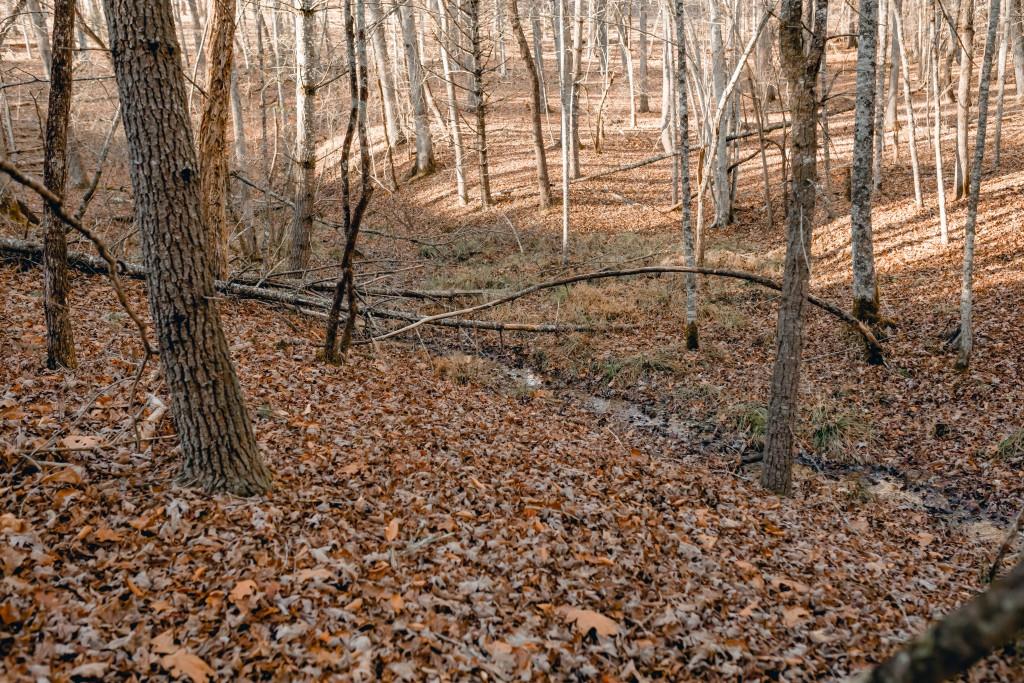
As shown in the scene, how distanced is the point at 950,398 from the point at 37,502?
1097 cm

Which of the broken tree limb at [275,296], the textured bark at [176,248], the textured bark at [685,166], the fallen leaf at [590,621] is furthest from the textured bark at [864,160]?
the textured bark at [176,248]

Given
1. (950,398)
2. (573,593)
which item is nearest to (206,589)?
(573,593)

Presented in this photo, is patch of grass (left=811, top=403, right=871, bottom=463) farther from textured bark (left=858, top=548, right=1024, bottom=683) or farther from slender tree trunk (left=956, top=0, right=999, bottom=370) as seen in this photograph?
textured bark (left=858, top=548, right=1024, bottom=683)

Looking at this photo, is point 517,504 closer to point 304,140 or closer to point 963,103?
point 304,140

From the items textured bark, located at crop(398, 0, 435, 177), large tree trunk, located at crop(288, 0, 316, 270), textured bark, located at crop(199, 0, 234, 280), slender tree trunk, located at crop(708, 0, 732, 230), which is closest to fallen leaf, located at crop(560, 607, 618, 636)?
textured bark, located at crop(199, 0, 234, 280)

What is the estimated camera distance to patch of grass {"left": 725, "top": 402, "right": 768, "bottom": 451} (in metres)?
9.16

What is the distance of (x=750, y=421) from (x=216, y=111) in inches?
357

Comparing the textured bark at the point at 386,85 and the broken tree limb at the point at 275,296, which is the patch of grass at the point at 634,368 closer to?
the broken tree limb at the point at 275,296

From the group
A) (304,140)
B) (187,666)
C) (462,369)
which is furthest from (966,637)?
(304,140)

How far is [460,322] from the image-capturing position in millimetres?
12445

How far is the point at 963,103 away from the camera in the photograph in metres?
15.5

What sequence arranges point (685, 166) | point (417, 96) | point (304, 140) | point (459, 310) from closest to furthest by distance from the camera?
point (459, 310), point (685, 166), point (304, 140), point (417, 96)

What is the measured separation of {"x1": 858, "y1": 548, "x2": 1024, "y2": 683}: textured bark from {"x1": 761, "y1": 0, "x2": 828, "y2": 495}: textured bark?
203 inches

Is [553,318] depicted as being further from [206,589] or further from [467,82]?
[467,82]
